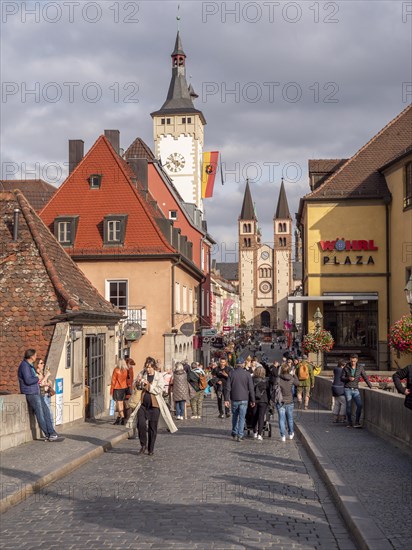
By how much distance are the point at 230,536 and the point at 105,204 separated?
3071cm

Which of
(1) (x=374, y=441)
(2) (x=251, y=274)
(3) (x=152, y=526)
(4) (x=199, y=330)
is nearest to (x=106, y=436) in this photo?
(1) (x=374, y=441)

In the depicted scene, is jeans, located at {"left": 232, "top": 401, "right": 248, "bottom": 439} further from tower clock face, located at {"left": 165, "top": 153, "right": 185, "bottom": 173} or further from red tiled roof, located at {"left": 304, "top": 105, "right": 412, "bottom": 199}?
tower clock face, located at {"left": 165, "top": 153, "right": 185, "bottom": 173}

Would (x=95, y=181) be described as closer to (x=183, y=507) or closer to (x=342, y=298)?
(x=342, y=298)

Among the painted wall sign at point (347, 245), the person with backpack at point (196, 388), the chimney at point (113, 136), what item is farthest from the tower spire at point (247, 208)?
the person with backpack at point (196, 388)

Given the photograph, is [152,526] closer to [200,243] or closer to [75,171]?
[75,171]

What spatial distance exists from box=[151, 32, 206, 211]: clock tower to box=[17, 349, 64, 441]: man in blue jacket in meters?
68.9

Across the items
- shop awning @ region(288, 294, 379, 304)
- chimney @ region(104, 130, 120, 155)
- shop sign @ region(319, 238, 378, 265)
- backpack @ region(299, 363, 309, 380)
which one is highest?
chimney @ region(104, 130, 120, 155)

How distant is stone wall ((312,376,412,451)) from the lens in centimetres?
1391

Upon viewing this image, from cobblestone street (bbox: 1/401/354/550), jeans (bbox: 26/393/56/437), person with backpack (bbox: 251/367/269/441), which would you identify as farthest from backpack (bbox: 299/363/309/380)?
jeans (bbox: 26/393/56/437)

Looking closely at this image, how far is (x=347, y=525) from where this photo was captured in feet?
28.4

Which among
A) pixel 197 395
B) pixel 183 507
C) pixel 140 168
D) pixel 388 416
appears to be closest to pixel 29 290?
pixel 197 395

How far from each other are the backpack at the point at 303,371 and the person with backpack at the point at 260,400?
7.75 metres

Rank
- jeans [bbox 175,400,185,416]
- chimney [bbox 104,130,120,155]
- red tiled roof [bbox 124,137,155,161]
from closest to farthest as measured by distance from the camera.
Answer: jeans [bbox 175,400,185,416]
chimney [bbox 104,130,120,155]
red tiled roof [bbox 124,137,155,161]

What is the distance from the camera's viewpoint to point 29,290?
19.4 metres
